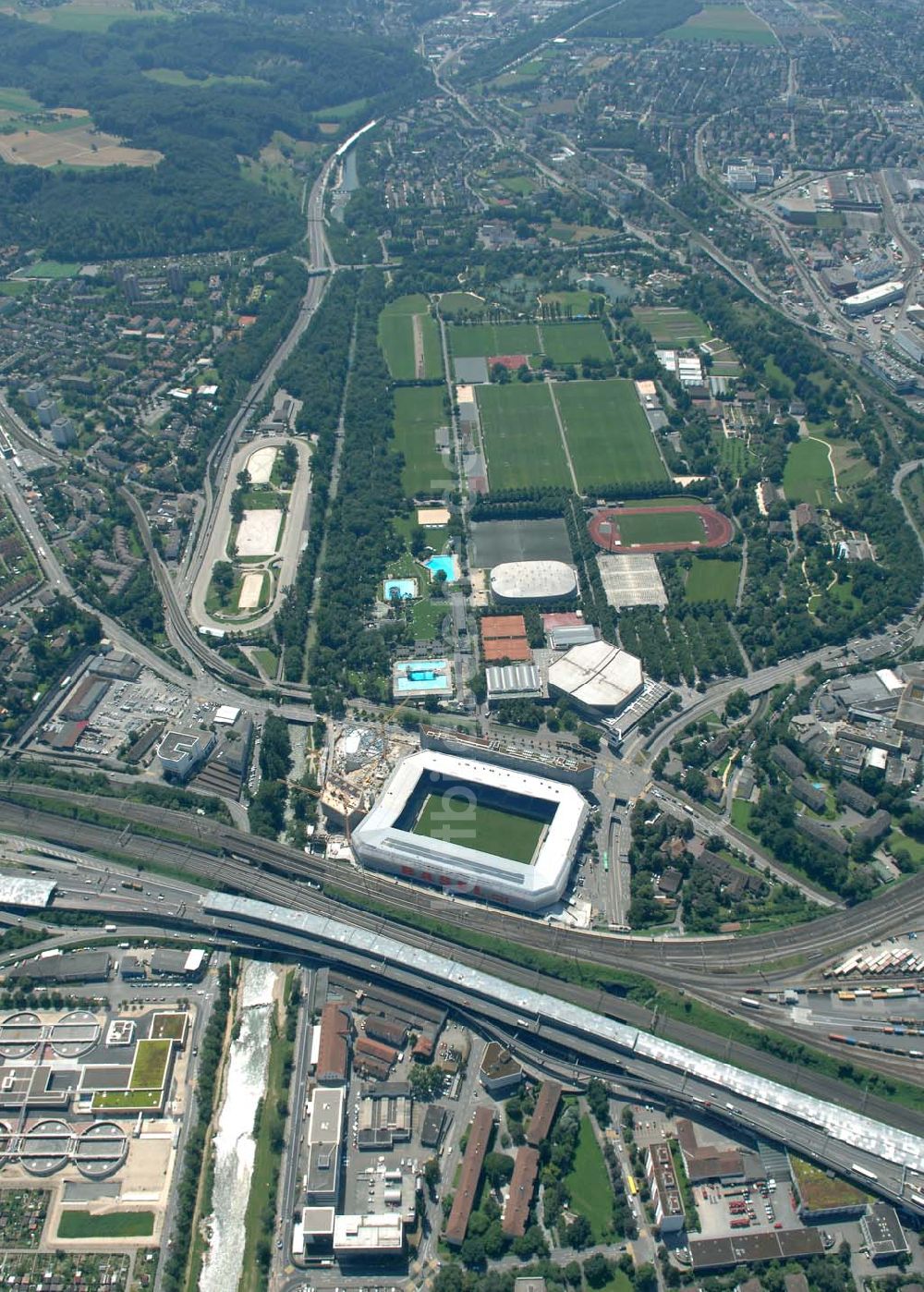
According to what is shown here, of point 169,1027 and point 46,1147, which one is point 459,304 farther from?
point 46,1147

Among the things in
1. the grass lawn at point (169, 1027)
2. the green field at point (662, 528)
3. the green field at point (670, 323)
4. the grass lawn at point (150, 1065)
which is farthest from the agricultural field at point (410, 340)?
the grass lawn at point (150, 1065)

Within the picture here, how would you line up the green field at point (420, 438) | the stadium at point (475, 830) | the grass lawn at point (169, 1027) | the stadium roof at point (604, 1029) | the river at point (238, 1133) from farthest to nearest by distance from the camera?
the green field at point (420, 438) → the stadium at point (475, 830) → the grass lawn at point (169, 1027) → the stadium roof at point (604, 1029) → the river at point (238, 1133)

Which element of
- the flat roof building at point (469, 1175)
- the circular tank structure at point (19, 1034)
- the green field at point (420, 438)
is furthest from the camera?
the green field at point (420, 438)

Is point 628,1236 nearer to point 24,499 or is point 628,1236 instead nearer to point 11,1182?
point 11,1182

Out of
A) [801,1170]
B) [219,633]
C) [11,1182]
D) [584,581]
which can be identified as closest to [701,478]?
[584,581]

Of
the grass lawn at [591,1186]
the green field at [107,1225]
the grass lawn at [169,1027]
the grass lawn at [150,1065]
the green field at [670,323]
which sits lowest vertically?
the grass lawn at [591,1186]

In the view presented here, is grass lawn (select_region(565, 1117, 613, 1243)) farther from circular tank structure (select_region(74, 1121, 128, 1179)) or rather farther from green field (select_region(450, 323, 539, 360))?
green field (select_region(450, 323, 539, 360))

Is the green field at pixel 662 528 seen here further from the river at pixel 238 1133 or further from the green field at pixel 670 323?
the river at pixel 238 1133
